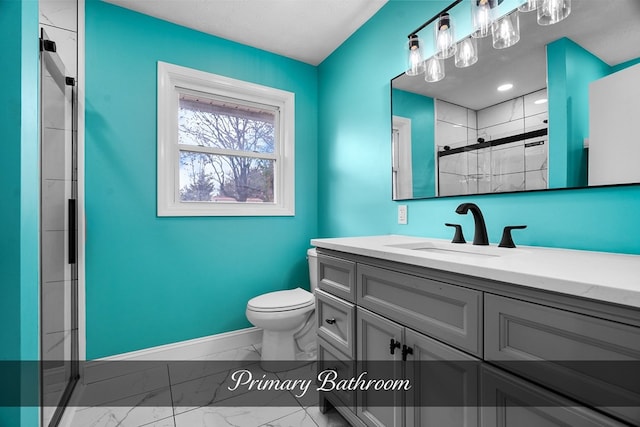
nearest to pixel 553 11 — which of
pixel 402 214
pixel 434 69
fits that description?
pixel 434 69

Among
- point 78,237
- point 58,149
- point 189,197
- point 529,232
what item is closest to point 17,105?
point 58,149

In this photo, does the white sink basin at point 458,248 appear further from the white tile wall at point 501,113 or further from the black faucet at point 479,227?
the white tile wall at point 501,113

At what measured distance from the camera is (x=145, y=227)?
6.62 feet

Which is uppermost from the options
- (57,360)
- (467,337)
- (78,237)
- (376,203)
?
(376,203)

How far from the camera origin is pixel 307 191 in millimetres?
2674

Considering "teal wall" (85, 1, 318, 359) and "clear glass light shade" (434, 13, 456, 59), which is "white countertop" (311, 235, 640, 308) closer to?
"clear glass light shade" (434, 13, 456, 59)

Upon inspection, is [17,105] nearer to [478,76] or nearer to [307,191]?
[478,76]

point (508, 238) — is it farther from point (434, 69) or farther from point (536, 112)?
point (434, 69)

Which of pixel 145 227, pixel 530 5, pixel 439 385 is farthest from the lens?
pixel 145 227

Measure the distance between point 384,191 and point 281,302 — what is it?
1.02m

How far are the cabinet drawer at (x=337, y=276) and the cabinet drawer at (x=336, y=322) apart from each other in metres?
0.04

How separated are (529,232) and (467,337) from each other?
2.20ft

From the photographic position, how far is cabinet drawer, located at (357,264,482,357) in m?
0.80

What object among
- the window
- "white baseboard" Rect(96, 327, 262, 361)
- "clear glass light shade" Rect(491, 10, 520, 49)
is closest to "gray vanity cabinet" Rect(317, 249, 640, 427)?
"clear glass light shade" Rect(491, 10, 520, 49)
